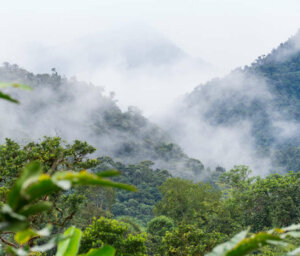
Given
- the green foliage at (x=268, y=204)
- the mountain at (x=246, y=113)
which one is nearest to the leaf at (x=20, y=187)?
the green foliage at (x=268, y=204)

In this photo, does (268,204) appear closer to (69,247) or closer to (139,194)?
(69,247)

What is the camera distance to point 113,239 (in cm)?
1305

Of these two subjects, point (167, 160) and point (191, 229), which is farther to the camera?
point (167, 160)

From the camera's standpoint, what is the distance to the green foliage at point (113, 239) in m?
12.6

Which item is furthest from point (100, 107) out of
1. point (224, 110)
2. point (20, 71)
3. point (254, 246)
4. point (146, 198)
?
point (254, 246)

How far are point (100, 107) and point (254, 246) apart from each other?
85.8 meters

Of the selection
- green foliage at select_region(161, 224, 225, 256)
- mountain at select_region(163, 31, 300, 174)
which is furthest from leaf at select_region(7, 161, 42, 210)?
mountain at select_region(163, 31, 300, 174)

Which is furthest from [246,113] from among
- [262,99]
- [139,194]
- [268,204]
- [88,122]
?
[268,204]

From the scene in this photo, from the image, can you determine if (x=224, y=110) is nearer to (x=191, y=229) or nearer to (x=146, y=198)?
(x=146, y=198)

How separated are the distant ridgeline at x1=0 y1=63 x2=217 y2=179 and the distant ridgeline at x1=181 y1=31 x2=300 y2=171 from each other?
103ft

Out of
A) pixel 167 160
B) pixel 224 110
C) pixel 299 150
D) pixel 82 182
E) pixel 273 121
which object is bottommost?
pixel 82 182

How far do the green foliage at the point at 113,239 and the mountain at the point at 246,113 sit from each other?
8160 centimetres

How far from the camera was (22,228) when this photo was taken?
64 centimetres

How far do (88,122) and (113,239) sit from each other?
70610 mm
